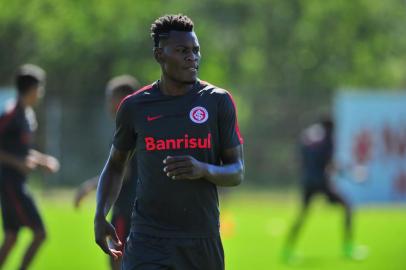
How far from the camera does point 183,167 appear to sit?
17.8 ft

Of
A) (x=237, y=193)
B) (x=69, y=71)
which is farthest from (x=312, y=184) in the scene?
(x=69, y=71)

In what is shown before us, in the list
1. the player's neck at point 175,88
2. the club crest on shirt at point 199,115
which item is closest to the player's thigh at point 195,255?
the club crest on shirt at point 199,115

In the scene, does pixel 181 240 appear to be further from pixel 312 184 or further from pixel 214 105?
pixel 312 184

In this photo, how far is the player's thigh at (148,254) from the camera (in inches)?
229

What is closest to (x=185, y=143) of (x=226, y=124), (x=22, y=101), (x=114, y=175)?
(x=226, y=124)

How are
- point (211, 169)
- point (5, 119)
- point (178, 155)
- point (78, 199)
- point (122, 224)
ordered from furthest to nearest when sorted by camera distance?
point (5, 119), point (78, 199), point (122, 224), point (178, 155), point (211, 169)

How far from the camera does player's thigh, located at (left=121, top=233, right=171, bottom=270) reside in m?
5.80

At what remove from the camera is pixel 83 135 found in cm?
2820

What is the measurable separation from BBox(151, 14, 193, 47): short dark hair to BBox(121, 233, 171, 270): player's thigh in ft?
3.98

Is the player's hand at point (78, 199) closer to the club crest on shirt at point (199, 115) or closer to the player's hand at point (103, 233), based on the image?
the player's hand at point (103, 233)

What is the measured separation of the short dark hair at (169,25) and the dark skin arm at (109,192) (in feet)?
2.50

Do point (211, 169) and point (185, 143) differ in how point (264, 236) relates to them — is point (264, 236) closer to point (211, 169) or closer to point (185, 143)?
point (185, 143)

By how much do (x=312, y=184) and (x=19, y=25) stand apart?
79.9ft

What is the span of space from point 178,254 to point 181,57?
1.18 metres
